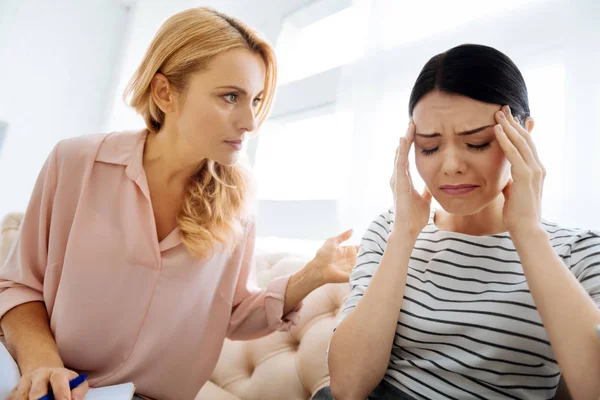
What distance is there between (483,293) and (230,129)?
724 mm

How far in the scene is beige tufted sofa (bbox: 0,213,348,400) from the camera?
121 cm

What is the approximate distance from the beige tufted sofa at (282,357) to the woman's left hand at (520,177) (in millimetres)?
703

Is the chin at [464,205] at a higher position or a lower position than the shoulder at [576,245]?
higher

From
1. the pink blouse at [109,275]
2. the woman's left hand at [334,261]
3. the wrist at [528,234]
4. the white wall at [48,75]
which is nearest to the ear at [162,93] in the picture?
the pink blouse at [109,275]

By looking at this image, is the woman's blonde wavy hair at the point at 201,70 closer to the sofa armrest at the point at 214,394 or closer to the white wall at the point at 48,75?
the sofa armrest at the point at 214,394

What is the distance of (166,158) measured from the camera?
1099 millimetres

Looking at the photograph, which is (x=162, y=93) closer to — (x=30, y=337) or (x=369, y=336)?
(x=30, y=337)

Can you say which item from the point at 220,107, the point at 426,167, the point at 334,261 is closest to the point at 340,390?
the point at 334,261

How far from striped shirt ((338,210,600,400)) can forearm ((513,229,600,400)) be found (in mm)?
86

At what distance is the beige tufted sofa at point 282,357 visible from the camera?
1205mm

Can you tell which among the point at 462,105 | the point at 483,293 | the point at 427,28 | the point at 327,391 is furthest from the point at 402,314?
the point at 427,28

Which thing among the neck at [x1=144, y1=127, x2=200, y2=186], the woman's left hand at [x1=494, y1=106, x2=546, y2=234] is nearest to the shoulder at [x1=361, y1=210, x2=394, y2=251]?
the woman's left hand at [x1=494, y1=106, x2=546, y2=234]

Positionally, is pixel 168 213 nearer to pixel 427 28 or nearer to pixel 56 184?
pixel 56 184

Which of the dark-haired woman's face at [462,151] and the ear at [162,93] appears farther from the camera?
the ear at [162,93]
